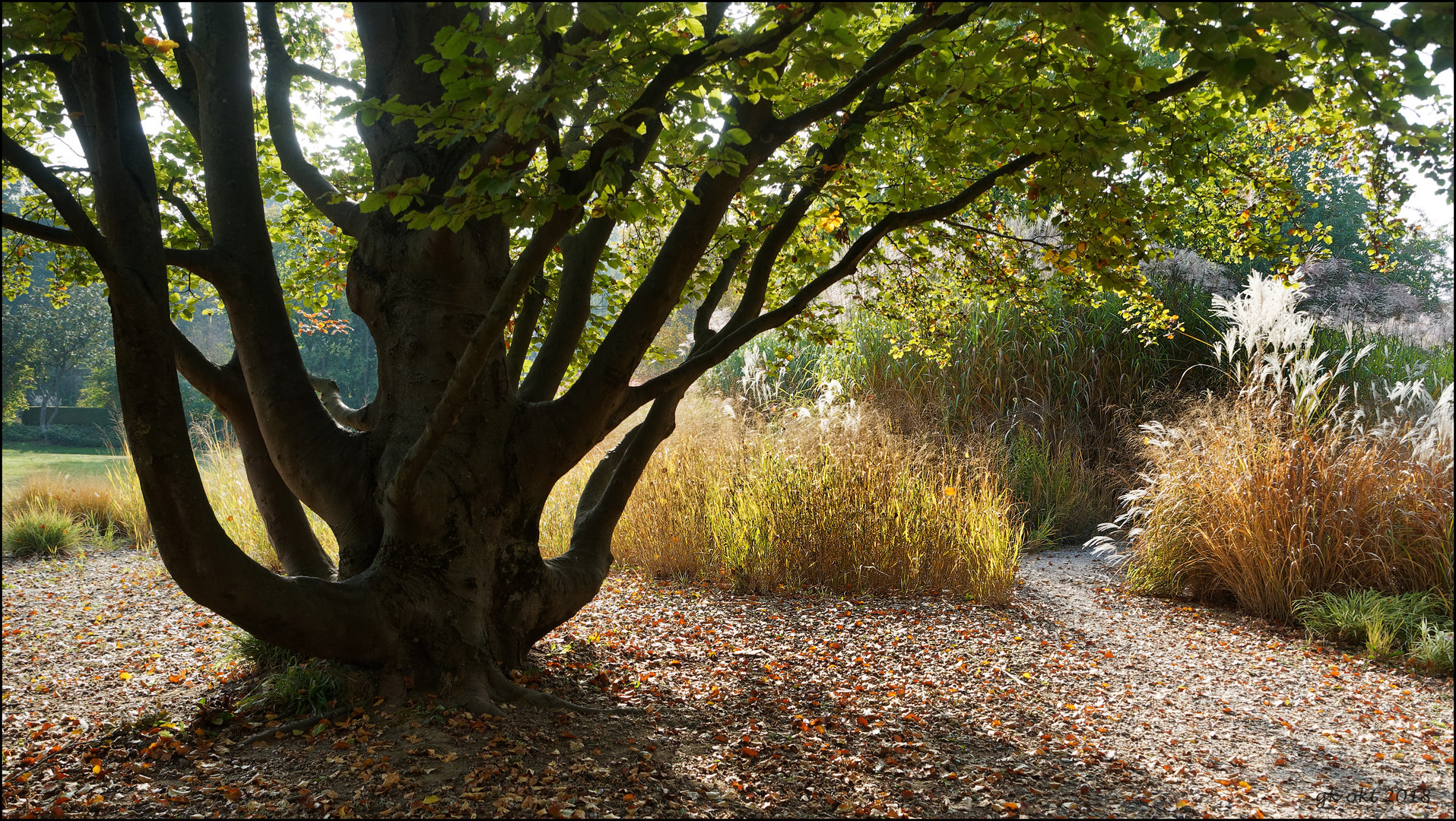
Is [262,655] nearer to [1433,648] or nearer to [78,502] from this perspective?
[1433,648]

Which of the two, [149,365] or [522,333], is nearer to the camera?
[149,365]

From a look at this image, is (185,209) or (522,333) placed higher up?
(185,209)

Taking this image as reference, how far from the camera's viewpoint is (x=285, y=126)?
3588 mm

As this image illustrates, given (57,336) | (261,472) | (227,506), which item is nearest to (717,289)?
(261,472)

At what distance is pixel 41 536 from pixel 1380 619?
31.5ft

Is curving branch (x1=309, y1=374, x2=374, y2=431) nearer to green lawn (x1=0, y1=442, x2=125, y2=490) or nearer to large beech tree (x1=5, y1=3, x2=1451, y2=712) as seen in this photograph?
large beech tree (x1=5, y1=3, x2=1451, y2=712)

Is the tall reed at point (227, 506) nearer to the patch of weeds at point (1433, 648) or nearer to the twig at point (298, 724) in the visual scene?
the twig at point (298, 724)

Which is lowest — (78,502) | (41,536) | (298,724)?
(41,536)

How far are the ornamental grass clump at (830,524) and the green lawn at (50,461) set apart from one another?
246 inches

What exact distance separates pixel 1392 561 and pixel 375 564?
15.7ft

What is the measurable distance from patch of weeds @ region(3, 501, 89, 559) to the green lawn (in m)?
0.61

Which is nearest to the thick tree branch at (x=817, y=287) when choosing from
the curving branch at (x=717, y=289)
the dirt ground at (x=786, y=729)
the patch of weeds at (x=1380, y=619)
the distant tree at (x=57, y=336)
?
the curving branch at (x=717, y=289)

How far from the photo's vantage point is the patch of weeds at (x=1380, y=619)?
12.3 feet

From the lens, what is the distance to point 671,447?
7.04 meters
